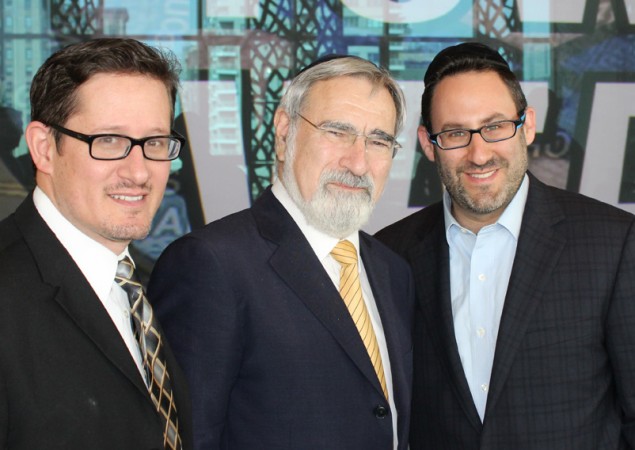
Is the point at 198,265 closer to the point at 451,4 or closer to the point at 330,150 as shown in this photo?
the point at 330,150

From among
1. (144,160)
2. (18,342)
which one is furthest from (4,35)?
(18,342)

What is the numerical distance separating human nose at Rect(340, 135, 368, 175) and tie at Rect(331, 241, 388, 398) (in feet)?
0.69

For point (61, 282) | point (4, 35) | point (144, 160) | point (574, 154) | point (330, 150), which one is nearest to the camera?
point (61, 282)

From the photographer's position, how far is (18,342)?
1418 millimetres

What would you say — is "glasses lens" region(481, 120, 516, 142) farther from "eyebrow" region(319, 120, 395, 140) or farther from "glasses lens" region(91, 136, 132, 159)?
"glasses lens" region(91, 136, 132, 159)

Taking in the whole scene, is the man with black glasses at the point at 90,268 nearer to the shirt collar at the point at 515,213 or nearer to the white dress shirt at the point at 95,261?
the white dress shirt at the point at 95,261

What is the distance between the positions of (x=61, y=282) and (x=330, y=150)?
87cm

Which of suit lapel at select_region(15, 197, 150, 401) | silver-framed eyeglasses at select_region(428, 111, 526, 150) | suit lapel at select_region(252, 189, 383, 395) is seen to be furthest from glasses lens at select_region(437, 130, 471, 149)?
suit lapel at select_region(15, 197, 150, 401)

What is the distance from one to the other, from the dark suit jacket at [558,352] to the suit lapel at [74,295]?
1.09 meters

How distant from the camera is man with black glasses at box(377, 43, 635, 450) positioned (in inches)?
90.1

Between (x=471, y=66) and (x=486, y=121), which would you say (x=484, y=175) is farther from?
(x=471, y=66)

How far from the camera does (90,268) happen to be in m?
1.64

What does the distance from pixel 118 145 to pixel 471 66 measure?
1.29 m

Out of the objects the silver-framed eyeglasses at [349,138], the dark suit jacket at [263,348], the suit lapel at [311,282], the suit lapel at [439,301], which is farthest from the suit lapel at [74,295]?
the suit lapel at [439,301]
